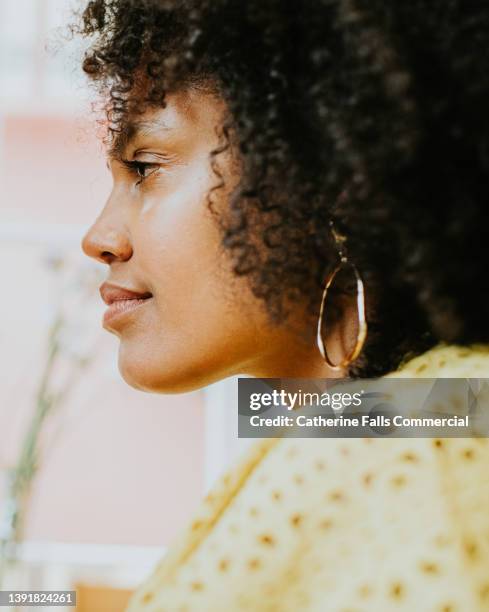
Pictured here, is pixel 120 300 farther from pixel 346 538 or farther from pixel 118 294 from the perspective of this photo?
pixel 346 538

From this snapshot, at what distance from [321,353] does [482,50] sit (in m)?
0.27

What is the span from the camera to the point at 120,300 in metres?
0.79

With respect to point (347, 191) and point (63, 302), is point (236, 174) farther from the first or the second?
point (63, 302)

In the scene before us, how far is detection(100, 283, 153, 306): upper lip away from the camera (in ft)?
2.56

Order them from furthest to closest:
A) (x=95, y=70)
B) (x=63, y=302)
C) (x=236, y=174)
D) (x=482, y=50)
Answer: (x=63, y=302) → (x=95, y=70) → (x=236, y=174) → (x=482, y=50)

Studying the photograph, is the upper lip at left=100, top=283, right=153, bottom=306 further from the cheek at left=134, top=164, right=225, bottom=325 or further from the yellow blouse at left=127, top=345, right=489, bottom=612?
the yellow blouse at left=127, top=345, right=489, bottom=612

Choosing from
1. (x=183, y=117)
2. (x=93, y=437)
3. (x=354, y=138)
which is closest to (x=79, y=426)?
(x=93, y=437)

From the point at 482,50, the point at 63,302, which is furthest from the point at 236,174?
the point at 63,302

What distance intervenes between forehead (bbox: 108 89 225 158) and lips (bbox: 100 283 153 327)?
5.5 inches

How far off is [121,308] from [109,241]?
63 mm

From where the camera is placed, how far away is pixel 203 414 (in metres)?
2.11

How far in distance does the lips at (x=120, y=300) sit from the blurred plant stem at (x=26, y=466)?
2.82ft

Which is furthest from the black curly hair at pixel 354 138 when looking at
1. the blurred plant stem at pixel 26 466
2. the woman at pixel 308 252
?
the blurred plant stem at pixel 26 466

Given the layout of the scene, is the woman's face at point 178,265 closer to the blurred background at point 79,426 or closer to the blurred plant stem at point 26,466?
the blurred plant stem at point 26,466
